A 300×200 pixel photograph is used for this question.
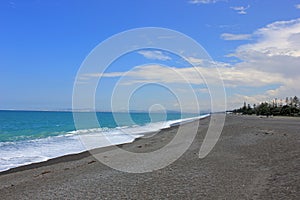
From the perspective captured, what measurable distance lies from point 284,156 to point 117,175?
262 inches

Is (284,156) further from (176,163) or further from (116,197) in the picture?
(116,197)

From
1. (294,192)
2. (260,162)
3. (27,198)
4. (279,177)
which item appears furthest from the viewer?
(260,162)

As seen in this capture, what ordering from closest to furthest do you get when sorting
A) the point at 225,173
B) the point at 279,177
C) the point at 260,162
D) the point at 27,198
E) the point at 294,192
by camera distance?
1. the point at 294,192
2. the point at 27,198
3. the point at 279,177
4. the point at 225,173
5. the point at 260,162

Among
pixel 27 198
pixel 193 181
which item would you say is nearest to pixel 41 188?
pixel 27 198

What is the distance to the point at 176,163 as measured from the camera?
13.8 metres

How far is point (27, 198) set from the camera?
9.48m

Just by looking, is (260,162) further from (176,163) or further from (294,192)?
(294,192)

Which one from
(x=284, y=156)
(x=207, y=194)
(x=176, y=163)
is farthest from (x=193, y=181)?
(x=284, y=156)

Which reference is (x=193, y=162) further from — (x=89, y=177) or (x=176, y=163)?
(x=89, y=177)

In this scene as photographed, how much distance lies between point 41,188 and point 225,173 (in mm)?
5703

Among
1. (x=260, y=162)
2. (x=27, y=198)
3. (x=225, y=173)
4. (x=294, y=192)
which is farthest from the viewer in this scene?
(x=260, y=162)

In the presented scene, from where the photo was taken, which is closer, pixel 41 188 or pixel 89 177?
pixel 41 188

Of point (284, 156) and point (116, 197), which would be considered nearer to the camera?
point (116, 197)

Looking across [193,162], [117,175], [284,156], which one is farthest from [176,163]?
[284,156]
